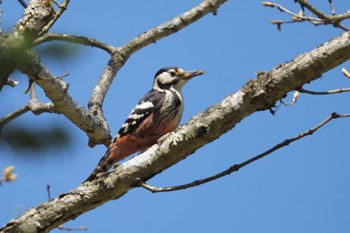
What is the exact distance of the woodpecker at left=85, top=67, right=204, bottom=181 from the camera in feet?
19.9

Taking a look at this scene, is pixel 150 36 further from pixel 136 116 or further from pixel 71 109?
pixel 71 109

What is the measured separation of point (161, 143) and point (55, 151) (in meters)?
1.73

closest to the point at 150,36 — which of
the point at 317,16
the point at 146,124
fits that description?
the point at 146,124

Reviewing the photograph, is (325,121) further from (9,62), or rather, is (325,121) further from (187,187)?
(9,62)

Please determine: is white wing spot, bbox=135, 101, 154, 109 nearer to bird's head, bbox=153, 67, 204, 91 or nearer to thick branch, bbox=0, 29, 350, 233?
bird's head, bbox=153, 67, 204, 91

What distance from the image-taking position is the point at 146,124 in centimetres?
616

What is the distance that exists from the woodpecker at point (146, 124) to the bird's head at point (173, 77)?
235 mm

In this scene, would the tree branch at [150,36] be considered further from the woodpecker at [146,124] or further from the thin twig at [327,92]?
the thin twig at [327,92]

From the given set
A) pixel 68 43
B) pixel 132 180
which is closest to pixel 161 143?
pixel 132 180

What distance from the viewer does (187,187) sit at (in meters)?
3.83

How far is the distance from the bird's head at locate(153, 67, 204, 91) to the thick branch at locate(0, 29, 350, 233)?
268 cm

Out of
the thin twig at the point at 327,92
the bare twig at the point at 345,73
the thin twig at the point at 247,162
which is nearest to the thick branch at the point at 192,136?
the thin twig at the point at 327,92

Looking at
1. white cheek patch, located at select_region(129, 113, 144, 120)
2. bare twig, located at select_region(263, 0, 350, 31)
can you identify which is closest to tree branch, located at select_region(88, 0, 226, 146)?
white cheek patch, located at select_region(129, 113, 144, 120)

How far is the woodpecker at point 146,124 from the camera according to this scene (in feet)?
19.9
